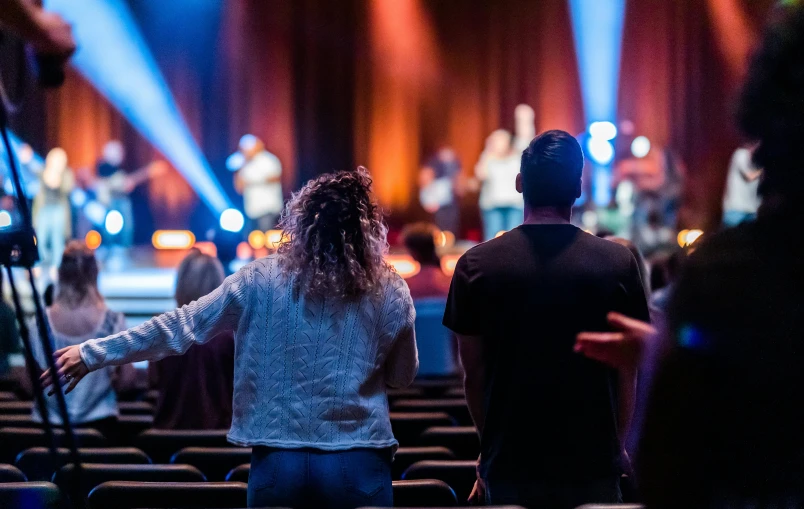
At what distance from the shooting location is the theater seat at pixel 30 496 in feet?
6.72

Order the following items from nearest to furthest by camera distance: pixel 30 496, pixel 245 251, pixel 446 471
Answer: pixel 30 496 < pixel 446 471 < pixel 245 251

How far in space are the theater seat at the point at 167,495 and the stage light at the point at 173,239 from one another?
10932mm

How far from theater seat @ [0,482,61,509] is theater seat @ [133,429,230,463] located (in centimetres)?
116

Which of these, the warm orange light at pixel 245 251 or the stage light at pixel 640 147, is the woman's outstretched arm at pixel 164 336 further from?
the stage light at pixel 640 147

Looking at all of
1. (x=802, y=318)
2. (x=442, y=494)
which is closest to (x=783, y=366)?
(x=802, y=318)

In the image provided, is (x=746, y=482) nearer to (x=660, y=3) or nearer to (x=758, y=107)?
(x=758, y=107)

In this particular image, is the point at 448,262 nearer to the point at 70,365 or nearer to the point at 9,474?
the point at 9,474

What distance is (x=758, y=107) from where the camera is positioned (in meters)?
1.15

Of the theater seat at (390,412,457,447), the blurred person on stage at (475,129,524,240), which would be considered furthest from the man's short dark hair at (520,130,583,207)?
the blurred person on stage at (475,129,524,240)

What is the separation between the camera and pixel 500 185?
11727 millimetres

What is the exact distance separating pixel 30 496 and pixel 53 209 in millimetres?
9756

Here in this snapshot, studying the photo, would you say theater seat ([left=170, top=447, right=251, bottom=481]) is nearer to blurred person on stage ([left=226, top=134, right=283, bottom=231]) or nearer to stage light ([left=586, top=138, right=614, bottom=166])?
blurred person on stage ([left=226, top=134, right=283, bottom=231])

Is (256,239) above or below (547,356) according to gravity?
above

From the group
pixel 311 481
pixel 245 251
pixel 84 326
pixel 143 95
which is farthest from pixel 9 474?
A: pixel 143 95
